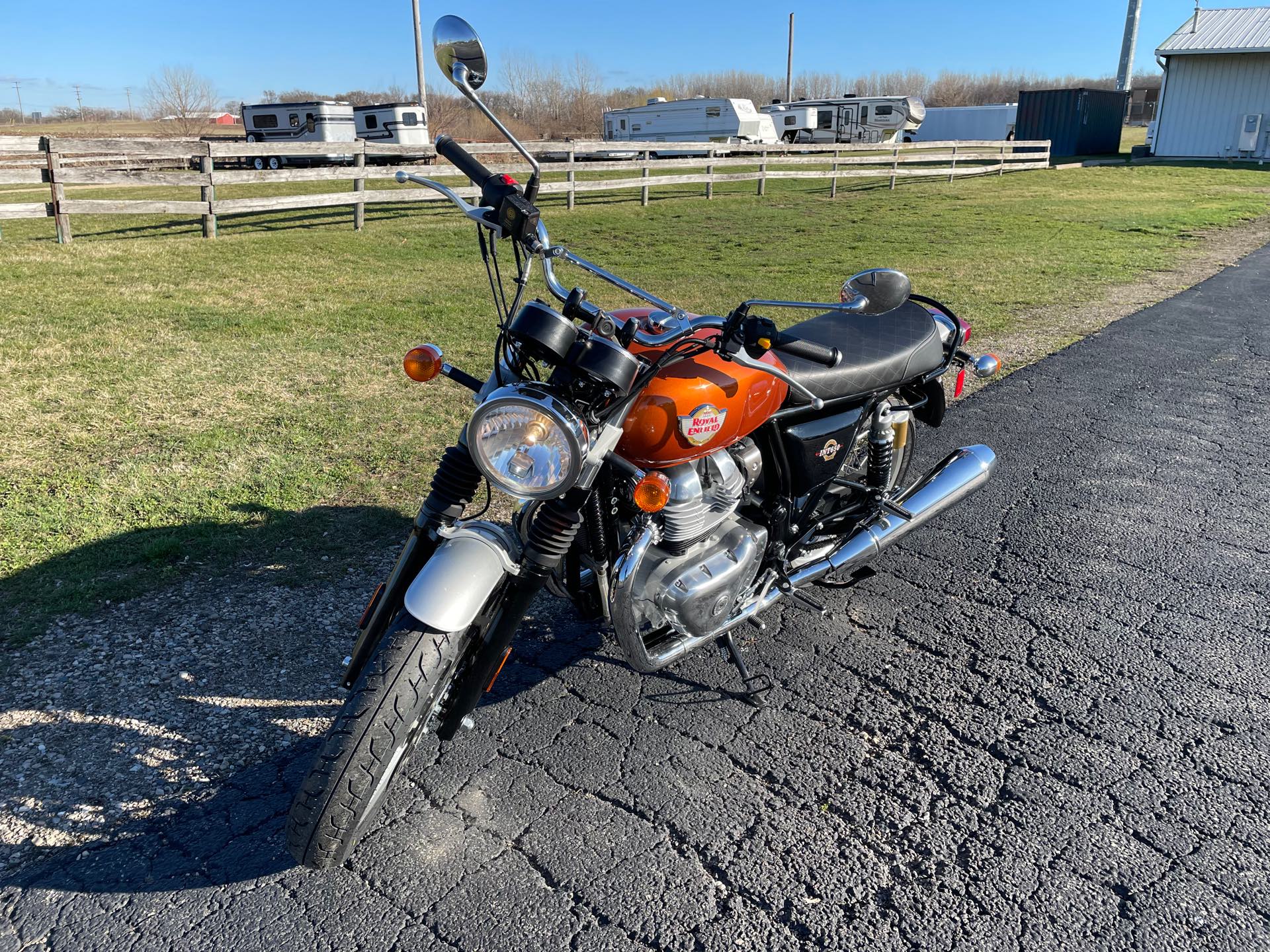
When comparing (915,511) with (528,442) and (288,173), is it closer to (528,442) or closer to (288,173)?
(528,442)

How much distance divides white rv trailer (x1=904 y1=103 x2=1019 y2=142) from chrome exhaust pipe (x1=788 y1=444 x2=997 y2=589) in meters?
47.2

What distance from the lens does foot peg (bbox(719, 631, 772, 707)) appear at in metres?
3.12

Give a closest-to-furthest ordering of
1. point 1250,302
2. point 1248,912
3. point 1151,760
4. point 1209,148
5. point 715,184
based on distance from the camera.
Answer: point 1248,912, point 1151,760, point 1250,302, point 715,184, point 1209,148

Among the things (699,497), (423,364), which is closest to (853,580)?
(699,497)

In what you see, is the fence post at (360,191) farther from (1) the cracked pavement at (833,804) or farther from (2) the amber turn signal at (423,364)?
(2) the amber turn signal at (423,364)

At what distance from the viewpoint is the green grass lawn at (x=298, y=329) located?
4184 millimetres

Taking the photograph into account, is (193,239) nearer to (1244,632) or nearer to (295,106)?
(1244,632)

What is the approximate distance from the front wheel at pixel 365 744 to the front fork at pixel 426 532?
0.25 metres

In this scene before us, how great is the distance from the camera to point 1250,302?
969 cm

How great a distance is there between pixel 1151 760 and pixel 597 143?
18.2 m

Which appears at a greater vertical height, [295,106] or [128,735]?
[295,106]

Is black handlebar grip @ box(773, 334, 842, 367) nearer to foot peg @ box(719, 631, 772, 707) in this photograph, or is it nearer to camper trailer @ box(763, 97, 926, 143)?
foot peg @ box(719, 631, 772, 707)

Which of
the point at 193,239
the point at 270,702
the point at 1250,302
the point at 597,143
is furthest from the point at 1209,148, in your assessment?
the point at 270,702

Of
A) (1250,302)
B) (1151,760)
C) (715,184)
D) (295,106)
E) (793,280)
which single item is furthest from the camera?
(295,106)
